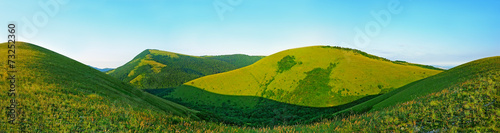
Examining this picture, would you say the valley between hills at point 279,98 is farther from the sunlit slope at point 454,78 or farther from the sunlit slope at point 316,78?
the sunlit slope at point 316,78

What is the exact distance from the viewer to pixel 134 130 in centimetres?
1016

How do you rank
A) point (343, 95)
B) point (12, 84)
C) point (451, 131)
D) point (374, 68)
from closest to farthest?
point (451, 131)
point (12, 84)
point (343, 95)
point (374, 68)

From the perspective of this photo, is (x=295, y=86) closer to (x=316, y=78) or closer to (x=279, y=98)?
(x=279, y=98)

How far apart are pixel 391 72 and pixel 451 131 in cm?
8412

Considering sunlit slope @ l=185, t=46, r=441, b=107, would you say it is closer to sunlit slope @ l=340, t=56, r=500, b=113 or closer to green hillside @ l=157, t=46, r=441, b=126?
green hillside @ l=157, t=46, r=441, b=126

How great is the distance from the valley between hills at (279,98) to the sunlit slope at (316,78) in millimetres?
425

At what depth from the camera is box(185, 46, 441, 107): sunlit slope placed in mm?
67919

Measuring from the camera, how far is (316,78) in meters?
82.2

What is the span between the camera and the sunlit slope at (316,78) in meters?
67.9

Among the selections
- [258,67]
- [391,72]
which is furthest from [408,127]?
[258,67]

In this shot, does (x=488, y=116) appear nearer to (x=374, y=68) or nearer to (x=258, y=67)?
(x=374, y=68)

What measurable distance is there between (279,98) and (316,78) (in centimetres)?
1983

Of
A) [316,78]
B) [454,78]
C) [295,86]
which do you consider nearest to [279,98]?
[295,86]

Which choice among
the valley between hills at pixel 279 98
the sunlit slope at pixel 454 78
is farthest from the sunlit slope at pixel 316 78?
the sunlit slope at pixel 454 78
